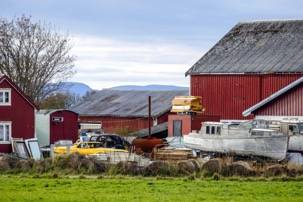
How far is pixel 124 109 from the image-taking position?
71312mm

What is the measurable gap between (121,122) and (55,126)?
28.1 ft

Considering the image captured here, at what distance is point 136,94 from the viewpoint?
7569 centimetres

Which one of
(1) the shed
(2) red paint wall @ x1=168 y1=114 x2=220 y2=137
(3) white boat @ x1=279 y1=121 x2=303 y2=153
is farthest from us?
(1) the shed

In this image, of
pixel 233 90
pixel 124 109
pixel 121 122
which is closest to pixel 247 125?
pixel 233 90

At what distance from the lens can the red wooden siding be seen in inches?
1938

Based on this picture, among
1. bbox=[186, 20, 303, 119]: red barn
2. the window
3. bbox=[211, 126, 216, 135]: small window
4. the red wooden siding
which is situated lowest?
bbox=[211, 126, 216, 135]: small window

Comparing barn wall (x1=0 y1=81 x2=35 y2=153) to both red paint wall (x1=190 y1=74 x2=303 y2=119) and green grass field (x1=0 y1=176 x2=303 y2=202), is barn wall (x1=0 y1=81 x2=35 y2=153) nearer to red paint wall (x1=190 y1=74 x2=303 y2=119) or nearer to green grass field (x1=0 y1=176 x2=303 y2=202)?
red paint wall (x1=190 y1=74 x2=303 y2=119)

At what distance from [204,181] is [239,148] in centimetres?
1449

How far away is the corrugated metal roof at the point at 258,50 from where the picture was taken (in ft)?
187

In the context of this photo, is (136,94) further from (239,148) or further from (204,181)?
(204,181)

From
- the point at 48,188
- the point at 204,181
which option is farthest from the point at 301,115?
the point at 48,188

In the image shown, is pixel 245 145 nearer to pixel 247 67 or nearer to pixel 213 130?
pixel 213 130

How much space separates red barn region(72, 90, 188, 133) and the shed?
14.1 ft

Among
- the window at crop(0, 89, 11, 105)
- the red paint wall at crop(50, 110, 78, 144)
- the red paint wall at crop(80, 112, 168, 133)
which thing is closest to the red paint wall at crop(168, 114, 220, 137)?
the red paint wall at crop(50, 110, 78, 144)
